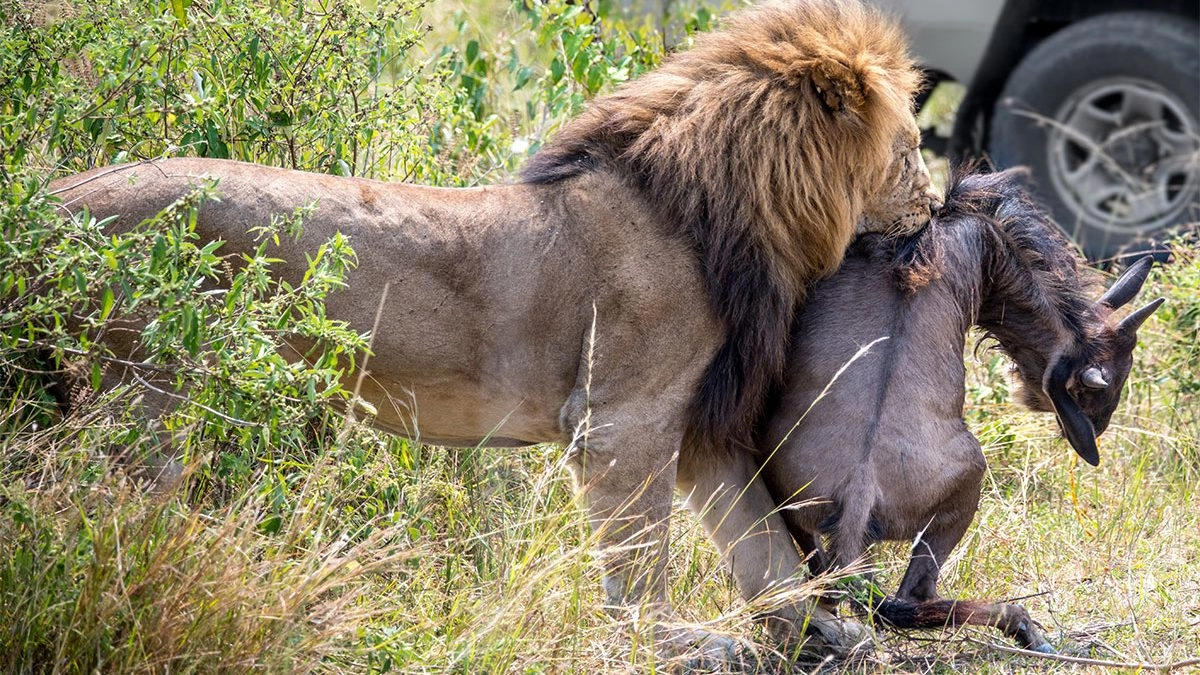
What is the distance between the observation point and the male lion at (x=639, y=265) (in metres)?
3.63

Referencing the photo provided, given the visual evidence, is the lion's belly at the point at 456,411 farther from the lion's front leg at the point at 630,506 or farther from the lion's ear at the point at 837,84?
the lion's ear at the point at 837,84

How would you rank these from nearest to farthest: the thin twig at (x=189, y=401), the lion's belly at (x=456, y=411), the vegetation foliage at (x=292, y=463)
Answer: the vegetation foliage at (x=292, y=463)
the thin twig at (x=189, y=401)
the lion's belly at (x=456, y=411)

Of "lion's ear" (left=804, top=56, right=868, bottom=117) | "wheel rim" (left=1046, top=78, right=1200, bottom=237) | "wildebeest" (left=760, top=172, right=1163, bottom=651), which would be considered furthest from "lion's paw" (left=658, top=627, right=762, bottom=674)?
"wheel rim" (left=1046, top=78, right=1200, bottom=237)

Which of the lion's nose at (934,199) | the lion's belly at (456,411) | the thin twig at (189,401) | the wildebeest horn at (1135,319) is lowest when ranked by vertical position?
the lion's belly at (456,411)

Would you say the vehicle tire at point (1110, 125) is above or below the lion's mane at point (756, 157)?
below

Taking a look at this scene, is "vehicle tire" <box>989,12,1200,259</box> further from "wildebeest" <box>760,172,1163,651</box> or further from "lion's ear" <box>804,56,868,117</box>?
"lion's ear" <box>804,56,868,117</box>

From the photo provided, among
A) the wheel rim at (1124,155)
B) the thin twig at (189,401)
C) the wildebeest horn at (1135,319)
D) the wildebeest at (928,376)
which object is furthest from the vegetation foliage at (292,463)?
the wheel rim at (1124,155)

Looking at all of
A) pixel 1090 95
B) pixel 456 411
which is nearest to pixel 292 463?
pixel 456 411

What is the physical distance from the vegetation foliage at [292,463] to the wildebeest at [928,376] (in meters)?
0.35

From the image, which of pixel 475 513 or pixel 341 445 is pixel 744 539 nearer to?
pixel 475 513

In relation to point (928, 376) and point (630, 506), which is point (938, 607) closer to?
point (928, 376)

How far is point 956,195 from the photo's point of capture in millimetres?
4266

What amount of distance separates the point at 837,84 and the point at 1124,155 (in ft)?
14.2

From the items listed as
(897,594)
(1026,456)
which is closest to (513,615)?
(897,594)
